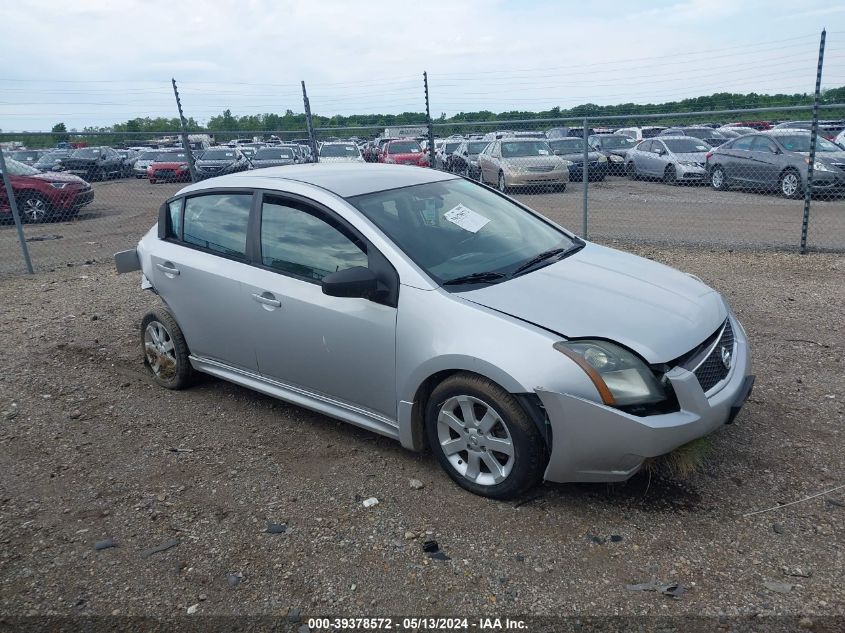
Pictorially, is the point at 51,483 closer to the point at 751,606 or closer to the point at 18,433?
the point at 18,433

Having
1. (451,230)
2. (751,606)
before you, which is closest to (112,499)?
(451,230)

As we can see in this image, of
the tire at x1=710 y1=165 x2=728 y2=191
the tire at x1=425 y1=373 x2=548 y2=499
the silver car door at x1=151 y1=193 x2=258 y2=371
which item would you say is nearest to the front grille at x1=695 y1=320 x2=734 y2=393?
the tire at x1=425 y1=373 x2=548 y2=499

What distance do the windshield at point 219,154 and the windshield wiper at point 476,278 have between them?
19.6 m

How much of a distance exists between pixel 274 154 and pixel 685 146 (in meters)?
12.3

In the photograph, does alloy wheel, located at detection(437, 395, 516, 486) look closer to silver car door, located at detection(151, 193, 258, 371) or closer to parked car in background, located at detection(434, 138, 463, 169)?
silver car door, located at detection(151, 193, 258, 371)

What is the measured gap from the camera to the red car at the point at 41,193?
14023 mm

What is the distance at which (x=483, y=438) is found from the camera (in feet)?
11.2

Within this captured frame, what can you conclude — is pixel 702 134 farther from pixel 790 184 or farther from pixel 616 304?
pixel 616 304

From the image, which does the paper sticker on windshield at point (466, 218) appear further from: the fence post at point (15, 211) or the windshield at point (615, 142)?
the windshield at point (615, 142)

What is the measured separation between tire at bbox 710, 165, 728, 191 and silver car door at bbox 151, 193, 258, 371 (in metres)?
13.6

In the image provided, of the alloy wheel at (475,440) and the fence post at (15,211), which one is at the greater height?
the fence post at (15,211)

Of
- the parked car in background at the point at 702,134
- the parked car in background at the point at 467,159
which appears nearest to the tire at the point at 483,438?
the parked car in background at the point at 467,159

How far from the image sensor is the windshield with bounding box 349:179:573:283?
12.6 feet

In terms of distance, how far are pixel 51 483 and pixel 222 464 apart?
0.95 m
